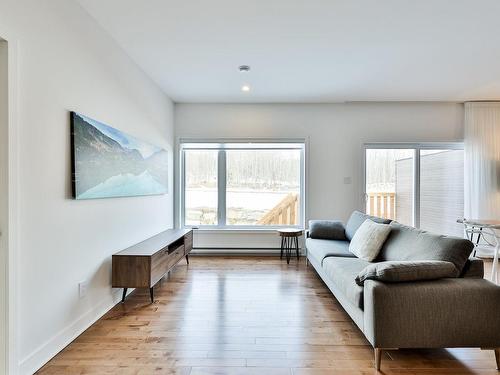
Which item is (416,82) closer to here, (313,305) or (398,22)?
(398,22)

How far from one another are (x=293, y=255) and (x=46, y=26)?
14.2ft

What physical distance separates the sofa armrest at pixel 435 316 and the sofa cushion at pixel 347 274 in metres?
0.25

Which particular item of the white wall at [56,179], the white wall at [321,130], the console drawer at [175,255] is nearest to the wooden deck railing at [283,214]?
the white wall at [321,130]

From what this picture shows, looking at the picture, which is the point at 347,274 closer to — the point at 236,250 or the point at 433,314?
the point at 433,314

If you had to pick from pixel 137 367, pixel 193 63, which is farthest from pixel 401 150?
pixel 137 367

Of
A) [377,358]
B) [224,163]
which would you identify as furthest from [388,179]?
[377,358]

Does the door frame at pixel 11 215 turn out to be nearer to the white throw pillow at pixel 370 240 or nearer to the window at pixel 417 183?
the white throw pillow at pixel 370 240

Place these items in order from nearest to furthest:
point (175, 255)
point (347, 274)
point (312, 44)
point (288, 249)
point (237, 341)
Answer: point (237, 341), point (347, 274), point (312, 44), point (175, 255), point (288, 249)

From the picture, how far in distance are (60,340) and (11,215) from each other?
3.42 ft

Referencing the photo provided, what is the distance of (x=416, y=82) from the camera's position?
4.02 m

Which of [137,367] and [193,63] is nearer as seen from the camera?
[137,367]

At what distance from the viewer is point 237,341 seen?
2258 millimetres

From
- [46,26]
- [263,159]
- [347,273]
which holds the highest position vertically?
[46,26]

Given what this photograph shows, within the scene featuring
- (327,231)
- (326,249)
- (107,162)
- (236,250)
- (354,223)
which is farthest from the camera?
(236,250)
